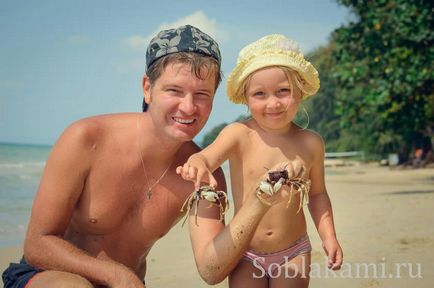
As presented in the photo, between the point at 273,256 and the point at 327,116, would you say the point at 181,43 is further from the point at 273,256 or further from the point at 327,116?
the point at 327,116

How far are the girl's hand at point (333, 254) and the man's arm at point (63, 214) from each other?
105 centimetres

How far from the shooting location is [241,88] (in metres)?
3.28

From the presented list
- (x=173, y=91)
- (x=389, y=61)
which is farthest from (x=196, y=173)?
(x=389, y=61)

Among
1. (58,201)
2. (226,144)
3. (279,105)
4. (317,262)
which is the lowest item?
(317,262)

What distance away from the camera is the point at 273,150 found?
331 centimetres

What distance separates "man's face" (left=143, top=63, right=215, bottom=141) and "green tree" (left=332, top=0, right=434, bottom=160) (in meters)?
10.1

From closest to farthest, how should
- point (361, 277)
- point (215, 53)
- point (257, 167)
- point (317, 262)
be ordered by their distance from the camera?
point (215, 53), point (257, 167), point (361, 277), point (317, 262)

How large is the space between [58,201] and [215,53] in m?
1.09

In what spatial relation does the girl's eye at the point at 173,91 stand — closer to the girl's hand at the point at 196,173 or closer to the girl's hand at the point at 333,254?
the girl's hand at the point at 196,173

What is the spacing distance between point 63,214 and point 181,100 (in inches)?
32.3

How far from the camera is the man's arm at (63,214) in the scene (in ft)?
9.09

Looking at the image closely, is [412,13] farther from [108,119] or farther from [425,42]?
[108,119]

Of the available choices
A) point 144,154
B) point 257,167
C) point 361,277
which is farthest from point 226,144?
point 361,277

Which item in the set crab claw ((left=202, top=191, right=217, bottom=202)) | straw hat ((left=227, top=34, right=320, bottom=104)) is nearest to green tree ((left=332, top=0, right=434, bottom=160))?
straw hat ((left=227, top=34, right=320, bottom=104))
